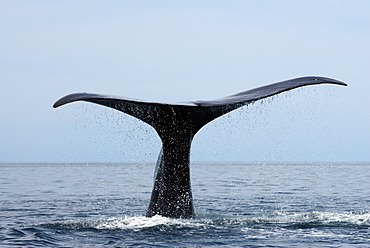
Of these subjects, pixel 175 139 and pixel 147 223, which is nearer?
pixel 175 139

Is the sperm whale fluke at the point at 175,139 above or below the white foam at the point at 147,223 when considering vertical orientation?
above

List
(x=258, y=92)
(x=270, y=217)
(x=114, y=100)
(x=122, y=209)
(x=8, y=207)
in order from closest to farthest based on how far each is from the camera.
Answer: (x=114, y=100), (x=258, y=92), (x=270, y=217), (x=122, y=209), (x=8, y=207)

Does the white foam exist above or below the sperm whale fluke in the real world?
below

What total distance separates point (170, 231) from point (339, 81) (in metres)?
3.09

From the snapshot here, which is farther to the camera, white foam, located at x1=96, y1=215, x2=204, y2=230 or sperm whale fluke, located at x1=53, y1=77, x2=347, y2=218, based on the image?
white foam, located at x1=96, y1=215, x2=204, y2=230

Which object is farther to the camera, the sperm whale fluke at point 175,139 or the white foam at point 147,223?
the white foam at point 147,223

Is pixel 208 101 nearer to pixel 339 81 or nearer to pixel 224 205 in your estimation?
pixel 339 81

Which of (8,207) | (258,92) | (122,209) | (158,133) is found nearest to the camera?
(258,92)

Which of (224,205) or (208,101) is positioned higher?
(208,101)

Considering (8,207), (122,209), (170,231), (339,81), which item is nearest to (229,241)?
(170,231)

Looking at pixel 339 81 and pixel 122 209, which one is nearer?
pixel 339 81

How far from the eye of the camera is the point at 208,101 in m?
8.20

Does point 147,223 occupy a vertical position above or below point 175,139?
below

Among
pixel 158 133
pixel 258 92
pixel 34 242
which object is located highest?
pixel 258 92
